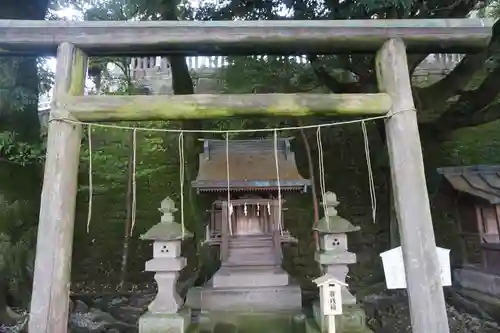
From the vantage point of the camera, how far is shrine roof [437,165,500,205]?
6.18 metres

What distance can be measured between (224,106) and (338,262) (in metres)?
2.60

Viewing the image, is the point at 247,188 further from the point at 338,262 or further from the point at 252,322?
the point at 252,322

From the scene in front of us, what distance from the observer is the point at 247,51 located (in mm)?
3100

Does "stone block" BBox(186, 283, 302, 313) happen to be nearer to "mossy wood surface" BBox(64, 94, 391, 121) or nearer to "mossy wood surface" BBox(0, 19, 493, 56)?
"mossy wood surface" BBox(64, 94, 391, 121)

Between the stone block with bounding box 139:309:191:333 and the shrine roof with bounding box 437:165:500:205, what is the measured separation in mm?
5018

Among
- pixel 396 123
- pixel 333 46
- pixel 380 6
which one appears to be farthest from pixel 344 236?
pixel 380 6

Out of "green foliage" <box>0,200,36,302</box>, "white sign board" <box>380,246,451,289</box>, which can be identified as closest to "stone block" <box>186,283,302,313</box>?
"green foliage" <box>0,200,36,302</box>

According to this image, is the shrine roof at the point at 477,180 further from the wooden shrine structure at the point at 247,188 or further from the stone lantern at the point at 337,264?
the wooden shrine structure at the point at 247,188

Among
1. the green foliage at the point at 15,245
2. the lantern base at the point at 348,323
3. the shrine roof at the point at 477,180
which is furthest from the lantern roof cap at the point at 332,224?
the green foliage at the point at 15,245

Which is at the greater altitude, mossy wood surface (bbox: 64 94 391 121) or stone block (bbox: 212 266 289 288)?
mossy wood surface (bbox: 64 94 391 121)

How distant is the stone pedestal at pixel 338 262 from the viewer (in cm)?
439

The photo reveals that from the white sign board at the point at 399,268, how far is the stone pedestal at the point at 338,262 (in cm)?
142

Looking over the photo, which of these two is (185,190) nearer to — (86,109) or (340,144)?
(340,144)

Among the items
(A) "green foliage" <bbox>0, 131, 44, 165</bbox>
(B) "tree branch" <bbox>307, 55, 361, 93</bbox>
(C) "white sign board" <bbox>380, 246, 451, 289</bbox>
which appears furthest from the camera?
(B) "tree branch" <bbox>307, 55, 361, 93</bbox>
